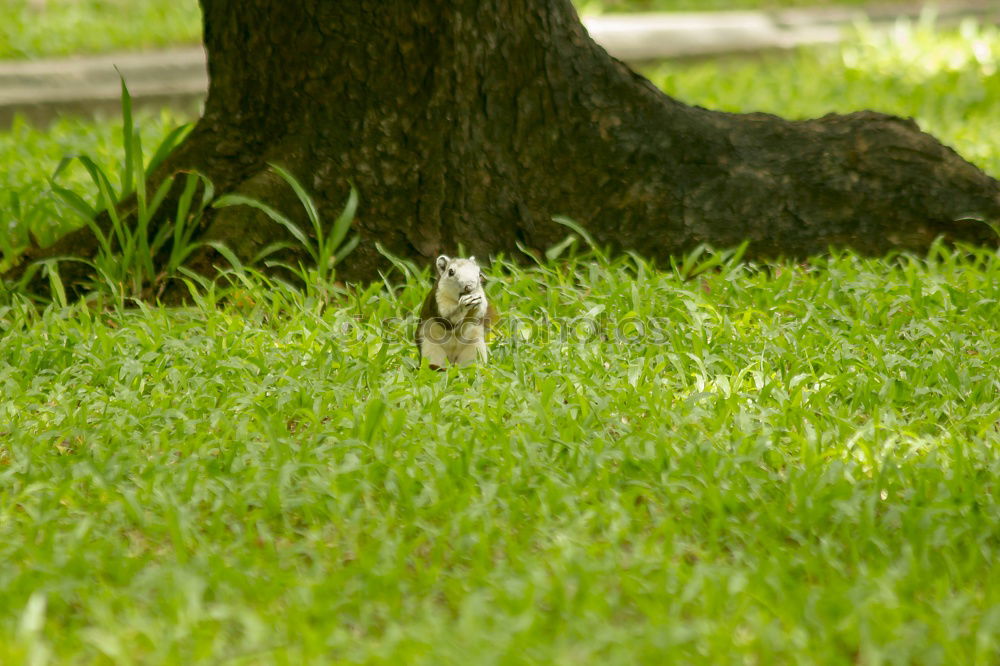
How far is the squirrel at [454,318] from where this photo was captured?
3.72m

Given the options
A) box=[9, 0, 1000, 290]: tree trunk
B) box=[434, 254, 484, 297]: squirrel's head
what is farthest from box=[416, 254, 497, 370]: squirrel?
box=[9, 0, 1000, 290]: tree trunk

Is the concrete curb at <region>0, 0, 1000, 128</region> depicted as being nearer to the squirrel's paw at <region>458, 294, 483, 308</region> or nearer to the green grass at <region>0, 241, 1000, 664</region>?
the green grass at <region>0, 241, 1000, 664</region>

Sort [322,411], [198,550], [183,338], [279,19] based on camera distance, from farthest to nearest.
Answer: [279,19]
[183,338]
[322,411]
[198,550]

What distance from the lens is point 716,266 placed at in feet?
16.5

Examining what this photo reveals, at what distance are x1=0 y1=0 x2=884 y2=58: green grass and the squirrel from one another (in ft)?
20.8

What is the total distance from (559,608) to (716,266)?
2719 mm

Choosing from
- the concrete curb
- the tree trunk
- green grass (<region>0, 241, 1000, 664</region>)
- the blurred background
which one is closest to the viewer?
green grass (<region>0, 241, 1000, 664</region>)

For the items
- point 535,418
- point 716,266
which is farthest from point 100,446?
point 716,266

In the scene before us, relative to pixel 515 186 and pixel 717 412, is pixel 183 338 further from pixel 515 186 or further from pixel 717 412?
pixel 717 412

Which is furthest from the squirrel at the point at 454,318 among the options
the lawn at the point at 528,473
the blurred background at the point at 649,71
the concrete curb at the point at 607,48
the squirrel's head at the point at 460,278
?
the concrete curb at the point at 607,48

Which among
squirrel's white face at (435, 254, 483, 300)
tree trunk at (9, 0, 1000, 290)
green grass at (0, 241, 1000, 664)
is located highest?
tree trunk at (9, 0, 1000, 290)

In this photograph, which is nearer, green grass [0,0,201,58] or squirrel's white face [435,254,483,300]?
squirrel's white face [435,254,483,300]

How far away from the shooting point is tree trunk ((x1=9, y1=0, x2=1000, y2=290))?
468 centimetres

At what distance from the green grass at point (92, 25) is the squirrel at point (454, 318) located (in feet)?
20.8
